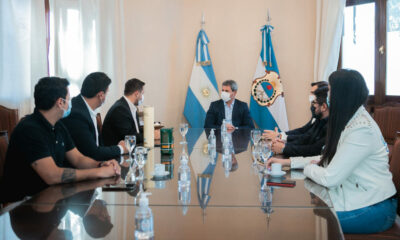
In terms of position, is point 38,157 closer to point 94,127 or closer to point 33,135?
point 33,135

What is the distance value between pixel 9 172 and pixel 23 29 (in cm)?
200

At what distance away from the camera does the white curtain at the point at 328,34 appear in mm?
4992

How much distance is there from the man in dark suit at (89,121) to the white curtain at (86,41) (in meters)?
1.35

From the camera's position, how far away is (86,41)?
429 cm

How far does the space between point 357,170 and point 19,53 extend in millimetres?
3004

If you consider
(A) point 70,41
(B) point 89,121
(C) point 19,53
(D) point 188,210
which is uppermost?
(A) point 70,41

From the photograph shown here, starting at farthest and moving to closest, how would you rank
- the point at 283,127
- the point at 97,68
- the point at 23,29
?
the point at 283,127
the point at 97,68
the point at 23,29

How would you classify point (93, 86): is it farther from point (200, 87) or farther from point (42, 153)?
point (200, 87)

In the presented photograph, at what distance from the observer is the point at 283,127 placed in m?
5.48

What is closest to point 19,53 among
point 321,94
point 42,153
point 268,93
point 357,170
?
point 42,153

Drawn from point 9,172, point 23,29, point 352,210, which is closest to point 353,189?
point 352,210

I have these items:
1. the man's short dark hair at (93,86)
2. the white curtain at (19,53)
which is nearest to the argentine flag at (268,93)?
the white curtain at (19,53)

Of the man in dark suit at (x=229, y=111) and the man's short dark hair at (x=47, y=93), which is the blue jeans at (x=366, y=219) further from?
the man in dark suit at (x=229, y=111)

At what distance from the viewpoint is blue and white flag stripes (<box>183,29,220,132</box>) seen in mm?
5570
